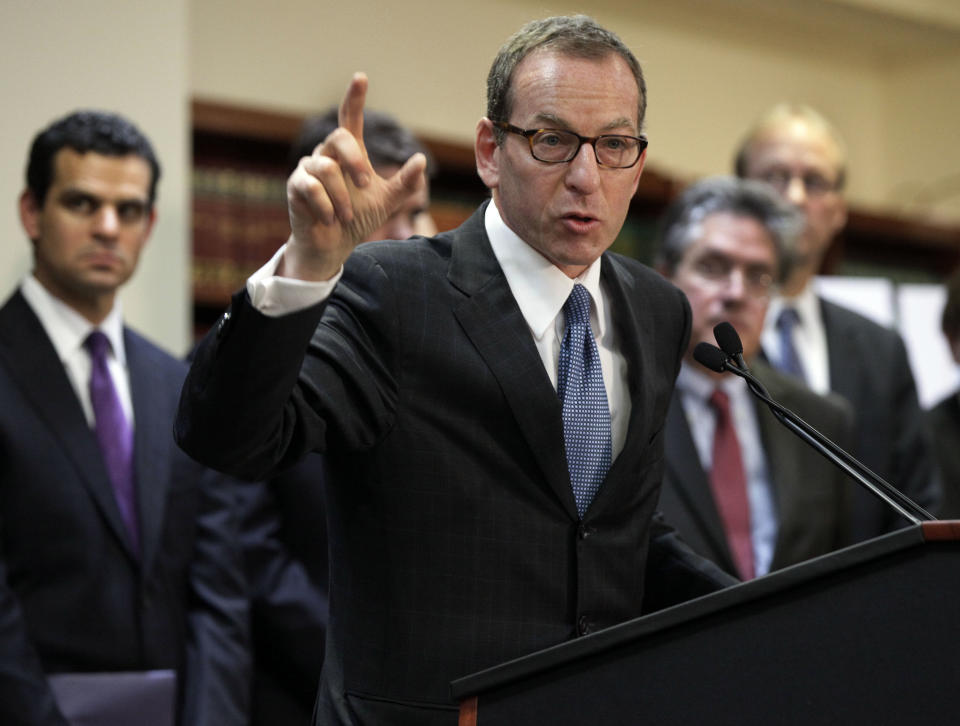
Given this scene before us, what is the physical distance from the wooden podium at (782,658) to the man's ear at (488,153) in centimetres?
68

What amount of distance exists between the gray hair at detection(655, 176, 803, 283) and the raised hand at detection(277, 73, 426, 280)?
6.48 feet

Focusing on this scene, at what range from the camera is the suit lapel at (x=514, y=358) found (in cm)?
156

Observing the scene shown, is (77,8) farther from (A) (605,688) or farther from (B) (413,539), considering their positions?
(A) (605,688)

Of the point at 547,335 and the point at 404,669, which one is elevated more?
the point at 547,335

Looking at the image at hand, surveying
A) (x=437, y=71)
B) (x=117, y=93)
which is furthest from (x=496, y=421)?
(x=437, y=71)

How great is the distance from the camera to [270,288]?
1354 millimetres

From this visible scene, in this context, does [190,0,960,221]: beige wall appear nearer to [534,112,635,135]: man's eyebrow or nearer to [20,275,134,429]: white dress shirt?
[20,275,134,429]: white dress shirt

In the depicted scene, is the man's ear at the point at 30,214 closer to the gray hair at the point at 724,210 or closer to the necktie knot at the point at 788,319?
the gray hair at the point at 724,210

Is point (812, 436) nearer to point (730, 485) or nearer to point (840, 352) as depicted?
point (730, 485)

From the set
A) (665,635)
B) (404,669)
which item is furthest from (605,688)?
(404,669)

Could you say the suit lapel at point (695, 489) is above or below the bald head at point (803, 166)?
below

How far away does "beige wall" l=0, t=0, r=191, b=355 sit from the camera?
3111mm

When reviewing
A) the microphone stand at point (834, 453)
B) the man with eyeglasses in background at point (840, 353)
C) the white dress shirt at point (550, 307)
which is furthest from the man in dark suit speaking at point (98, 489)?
the man with eyeglasses in background at point (840, 353)

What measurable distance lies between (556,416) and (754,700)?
0.45 meters
